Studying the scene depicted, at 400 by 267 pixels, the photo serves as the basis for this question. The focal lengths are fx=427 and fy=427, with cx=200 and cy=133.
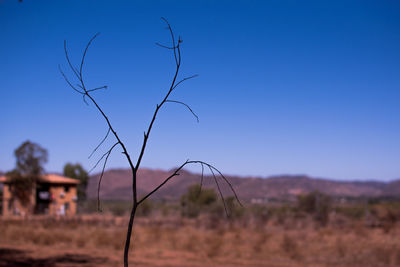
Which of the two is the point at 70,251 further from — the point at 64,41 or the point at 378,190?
the point at 378,190

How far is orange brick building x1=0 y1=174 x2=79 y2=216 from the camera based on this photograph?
4228 centimetres

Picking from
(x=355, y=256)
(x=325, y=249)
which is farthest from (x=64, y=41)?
(x=325, y=249)

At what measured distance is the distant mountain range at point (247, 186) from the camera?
106m

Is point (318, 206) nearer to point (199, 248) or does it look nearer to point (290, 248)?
point (290, 248)

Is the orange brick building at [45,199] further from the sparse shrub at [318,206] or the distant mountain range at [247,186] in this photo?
the distant mountain range at [247,186]

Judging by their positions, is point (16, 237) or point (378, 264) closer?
point (378, 264)

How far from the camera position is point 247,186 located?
111312 millimetres

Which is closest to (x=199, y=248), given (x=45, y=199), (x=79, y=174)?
(x=45, y=199)

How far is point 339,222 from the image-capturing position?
31422 mm

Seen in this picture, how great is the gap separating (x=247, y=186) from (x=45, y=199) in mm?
71920

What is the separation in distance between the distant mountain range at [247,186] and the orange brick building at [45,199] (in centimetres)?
5136

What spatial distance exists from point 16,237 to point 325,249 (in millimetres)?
15266

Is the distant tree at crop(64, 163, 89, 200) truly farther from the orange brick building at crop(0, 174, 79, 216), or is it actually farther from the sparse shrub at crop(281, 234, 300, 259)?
the sparse shrub at crop(281, 234, 300, 259)

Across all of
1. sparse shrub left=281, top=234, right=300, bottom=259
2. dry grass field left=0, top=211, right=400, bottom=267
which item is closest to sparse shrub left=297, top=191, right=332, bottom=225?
dry grass field left=0, top=211, right=400, bottom=267
